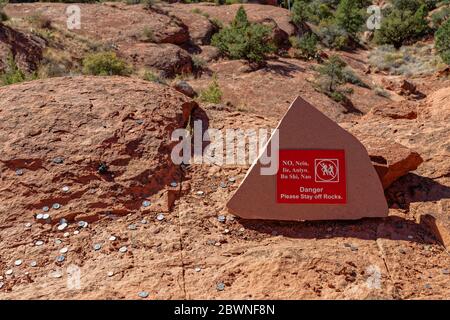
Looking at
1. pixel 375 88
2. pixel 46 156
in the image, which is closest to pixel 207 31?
pixel 375 88

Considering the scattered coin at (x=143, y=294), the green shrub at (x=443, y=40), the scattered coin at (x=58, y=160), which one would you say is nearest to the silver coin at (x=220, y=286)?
the scattered coin at (x=143, y=294)

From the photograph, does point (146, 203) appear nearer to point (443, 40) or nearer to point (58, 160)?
point (58, 160)

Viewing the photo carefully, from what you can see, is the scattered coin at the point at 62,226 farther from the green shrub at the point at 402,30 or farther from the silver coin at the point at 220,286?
the green shrub at the point at 402,30

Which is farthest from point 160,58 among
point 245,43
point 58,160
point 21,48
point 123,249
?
point 123,249

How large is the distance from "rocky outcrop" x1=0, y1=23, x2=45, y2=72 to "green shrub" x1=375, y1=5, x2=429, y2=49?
1682 centimetres

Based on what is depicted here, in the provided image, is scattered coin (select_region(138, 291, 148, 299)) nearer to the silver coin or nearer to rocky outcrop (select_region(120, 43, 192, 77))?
the silver coin

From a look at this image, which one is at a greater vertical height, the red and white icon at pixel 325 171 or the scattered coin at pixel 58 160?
the red and white icon at pixel 325 171

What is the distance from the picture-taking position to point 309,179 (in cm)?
459

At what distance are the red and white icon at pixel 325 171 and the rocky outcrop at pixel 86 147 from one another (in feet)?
4.90

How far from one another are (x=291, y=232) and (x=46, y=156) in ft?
8.78

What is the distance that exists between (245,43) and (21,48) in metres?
6.75

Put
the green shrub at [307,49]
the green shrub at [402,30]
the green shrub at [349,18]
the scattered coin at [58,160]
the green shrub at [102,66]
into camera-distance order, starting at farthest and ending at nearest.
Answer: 1. the green shrub at [349,18]
2. the green shrub at [402,30]
3. the green shrub at [307,49]
4. the green shrub at [102,66]
5. the scattered coin at [58,160]

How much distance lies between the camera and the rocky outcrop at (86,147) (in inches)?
182

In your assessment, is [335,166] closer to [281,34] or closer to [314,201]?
[314,201]
